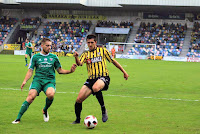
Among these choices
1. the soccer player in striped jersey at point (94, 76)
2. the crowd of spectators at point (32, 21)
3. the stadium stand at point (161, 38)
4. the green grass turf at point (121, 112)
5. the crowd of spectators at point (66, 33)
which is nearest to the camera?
the green grass turf at point (121, 112)

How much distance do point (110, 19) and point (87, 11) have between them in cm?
401

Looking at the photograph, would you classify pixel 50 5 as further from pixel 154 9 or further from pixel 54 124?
pixel 54 124

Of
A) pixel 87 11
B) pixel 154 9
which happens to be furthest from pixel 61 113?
pixel 87 11

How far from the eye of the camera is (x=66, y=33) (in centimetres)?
6056

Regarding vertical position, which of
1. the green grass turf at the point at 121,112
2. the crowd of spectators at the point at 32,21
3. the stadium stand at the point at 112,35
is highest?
Result: the crowd of spectators at the point at 32,21

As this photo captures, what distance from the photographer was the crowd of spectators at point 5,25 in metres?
61.2

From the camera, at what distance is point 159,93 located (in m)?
14.6

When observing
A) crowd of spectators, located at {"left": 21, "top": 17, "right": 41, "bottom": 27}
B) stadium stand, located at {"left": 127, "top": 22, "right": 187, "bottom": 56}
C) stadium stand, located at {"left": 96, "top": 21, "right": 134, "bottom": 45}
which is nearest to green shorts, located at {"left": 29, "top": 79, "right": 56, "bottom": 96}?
stadium stand, located at {"left": 127, "top": 22, "right": 187, "bottom": 56}

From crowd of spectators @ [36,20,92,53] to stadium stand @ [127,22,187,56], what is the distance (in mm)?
8722

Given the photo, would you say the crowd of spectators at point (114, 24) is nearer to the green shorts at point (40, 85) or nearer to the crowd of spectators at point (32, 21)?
the crowd of spectators at point (32, 21)

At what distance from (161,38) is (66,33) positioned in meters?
15.0

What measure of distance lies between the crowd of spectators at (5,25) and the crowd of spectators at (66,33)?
5.69 m

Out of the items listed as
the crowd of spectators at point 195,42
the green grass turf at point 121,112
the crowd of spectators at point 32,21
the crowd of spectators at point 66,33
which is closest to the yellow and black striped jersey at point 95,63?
the green grass turf at point 121,112

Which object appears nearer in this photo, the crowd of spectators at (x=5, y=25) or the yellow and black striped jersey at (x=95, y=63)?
the yellow and black striped jersey at (x=95, y=63)
